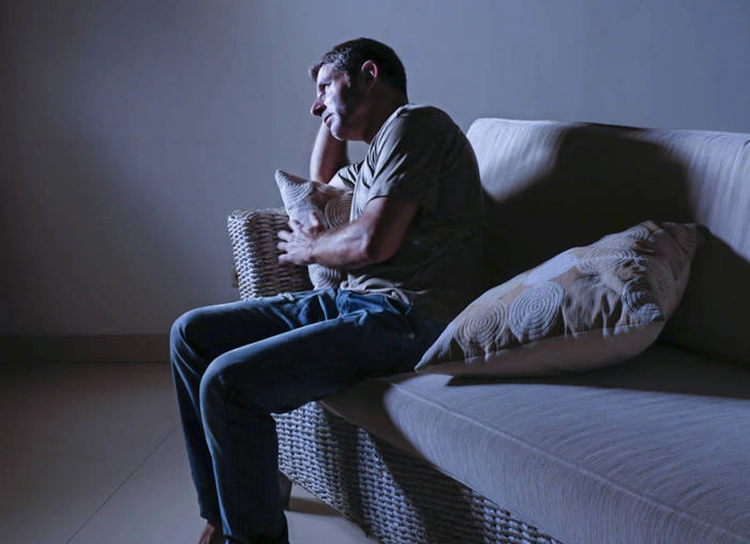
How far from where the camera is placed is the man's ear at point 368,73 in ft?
6.64

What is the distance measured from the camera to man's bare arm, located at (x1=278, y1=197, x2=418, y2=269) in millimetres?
1774

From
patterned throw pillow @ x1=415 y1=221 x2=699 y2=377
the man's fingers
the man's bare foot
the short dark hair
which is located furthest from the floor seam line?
the short dark hair

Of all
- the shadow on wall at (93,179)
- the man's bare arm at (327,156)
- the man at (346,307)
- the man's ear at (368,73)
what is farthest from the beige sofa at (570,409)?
the shadow on wall at (93,179)

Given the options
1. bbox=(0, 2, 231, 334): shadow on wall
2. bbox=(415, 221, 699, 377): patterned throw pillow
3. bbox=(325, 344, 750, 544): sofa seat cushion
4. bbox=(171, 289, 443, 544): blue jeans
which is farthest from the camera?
bbox=(0, 2, 231, 334): shadow on wall

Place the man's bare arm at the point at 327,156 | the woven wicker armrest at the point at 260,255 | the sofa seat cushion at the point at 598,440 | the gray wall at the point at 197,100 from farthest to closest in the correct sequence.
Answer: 1. the gray wall at the point at 197,100
2. the man's bare arm at the point at 327,156
3. the woven wicker armrest at the point at 260,255
4. the sofa seat cushion at the point at 598,440

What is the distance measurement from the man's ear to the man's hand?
318mm

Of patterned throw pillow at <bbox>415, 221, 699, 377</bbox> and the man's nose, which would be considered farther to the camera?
the man's nose

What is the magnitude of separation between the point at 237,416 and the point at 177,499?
2.20 ft

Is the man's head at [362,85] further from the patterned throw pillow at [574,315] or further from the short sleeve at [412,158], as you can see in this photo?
the patterned throw pillow at [574,315]

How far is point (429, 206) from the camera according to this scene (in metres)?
1.80

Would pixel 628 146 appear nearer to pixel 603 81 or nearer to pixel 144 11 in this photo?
pixel 603 81

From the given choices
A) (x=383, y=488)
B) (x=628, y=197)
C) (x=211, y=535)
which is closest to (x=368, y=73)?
(x=628, y=197)

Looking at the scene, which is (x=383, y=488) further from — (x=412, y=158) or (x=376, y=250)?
(x=412, y=158)

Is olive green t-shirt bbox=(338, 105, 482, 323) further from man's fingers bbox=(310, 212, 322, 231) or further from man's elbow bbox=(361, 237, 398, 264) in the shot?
man's fingers bbox=(310, 212, 322, 231)
